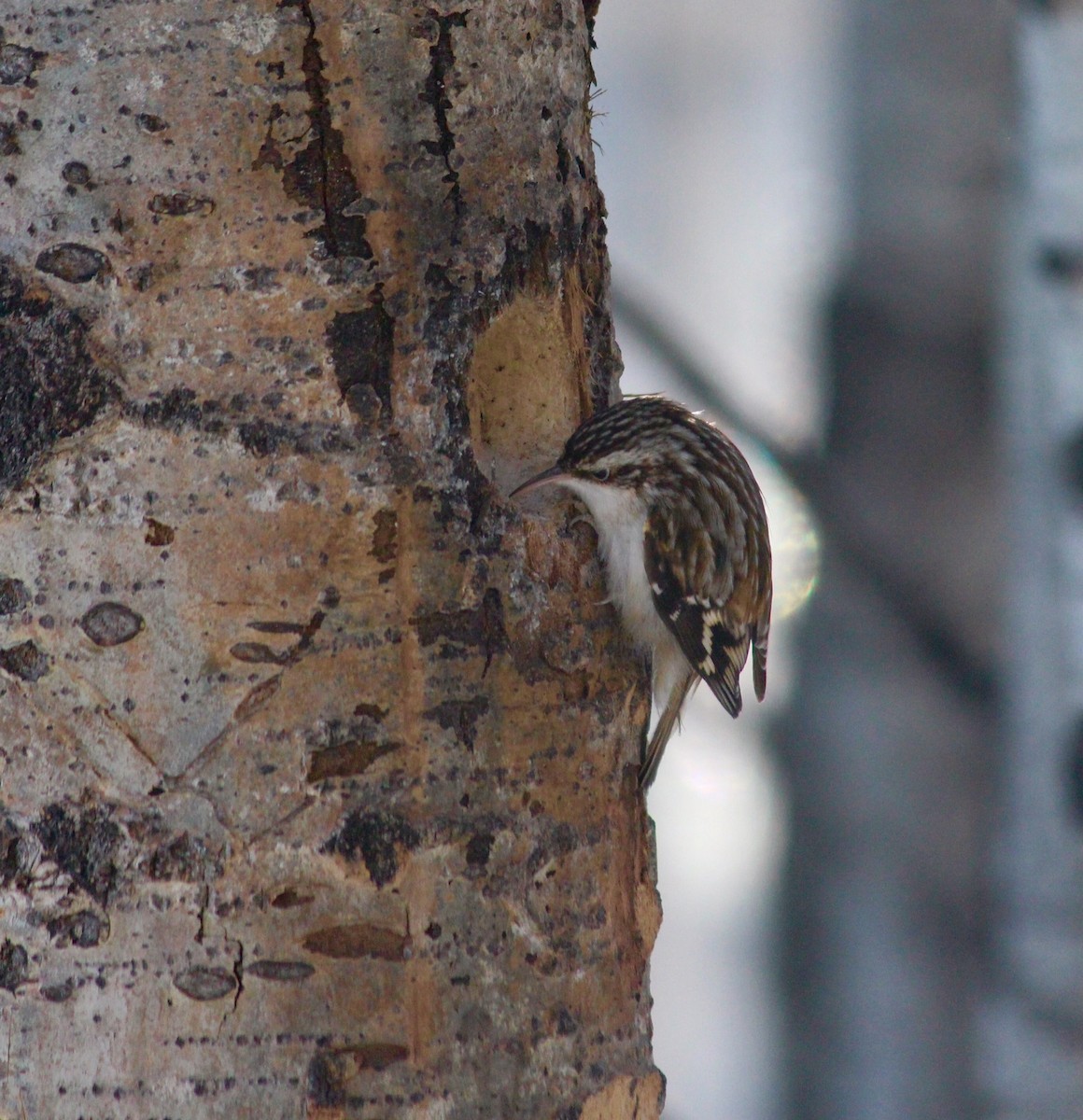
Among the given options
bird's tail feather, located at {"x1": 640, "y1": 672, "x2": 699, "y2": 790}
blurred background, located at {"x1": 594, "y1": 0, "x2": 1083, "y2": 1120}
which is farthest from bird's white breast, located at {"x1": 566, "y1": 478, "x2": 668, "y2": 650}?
blurred background, located at {"x1": 594, "y1": 0, "x2": 1083, "y2": 1120}

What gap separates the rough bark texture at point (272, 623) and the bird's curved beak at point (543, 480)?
0.78ft

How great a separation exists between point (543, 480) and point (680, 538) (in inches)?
27.9

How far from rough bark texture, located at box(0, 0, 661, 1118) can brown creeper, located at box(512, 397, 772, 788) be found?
0.49m

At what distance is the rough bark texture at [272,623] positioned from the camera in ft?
4.47

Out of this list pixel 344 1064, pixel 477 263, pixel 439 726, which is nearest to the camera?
pixel 344 1064

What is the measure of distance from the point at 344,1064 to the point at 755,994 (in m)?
4.54

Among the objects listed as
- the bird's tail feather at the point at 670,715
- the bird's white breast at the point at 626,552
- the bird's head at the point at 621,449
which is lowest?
the bird's tail feather at the point at 670,715

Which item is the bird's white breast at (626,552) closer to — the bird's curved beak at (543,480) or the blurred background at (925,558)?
the bird's curved beak at (543,480)

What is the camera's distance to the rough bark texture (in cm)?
136

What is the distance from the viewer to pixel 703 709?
442cm

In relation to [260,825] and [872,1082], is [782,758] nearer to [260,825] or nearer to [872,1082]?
[872,1082]

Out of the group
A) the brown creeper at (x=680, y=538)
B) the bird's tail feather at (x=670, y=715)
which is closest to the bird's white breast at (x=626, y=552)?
the brown creeper at (x=680, y=538)

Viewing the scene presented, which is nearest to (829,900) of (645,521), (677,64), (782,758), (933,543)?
(782,758)

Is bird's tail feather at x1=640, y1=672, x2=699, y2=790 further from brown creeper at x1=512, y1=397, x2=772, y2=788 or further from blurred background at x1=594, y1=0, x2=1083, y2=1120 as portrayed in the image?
blurred background at x1=594, y1=0, x2=1083, y2=1120
